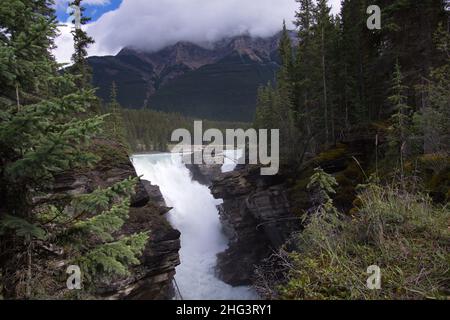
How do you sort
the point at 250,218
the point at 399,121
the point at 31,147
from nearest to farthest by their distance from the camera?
the point at 31,147 → the point at 399,121 → the point at 250,218

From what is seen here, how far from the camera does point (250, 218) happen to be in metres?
26.6

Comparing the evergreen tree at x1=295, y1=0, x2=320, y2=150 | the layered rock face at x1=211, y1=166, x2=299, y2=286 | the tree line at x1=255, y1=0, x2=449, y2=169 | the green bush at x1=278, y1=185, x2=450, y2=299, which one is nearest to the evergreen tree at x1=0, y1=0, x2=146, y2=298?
the green bush at x1=278, y1=185, x2=450, y2=299

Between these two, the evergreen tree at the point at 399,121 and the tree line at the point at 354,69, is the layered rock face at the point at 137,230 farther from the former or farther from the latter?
the tree line at the point at 354,69

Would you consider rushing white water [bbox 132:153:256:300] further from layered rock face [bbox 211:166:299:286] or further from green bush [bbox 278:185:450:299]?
green bush [bbox 278:185:450:299]

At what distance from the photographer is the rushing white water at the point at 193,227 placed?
2425 cm

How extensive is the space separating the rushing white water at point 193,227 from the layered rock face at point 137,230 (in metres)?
7.73

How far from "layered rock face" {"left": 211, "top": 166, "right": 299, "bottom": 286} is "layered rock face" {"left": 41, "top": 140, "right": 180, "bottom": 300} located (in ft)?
29.8

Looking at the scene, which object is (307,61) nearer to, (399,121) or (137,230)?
(399,121)

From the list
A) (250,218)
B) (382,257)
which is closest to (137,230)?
(382,257)

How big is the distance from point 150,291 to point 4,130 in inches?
419

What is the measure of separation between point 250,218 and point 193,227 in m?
8.91
